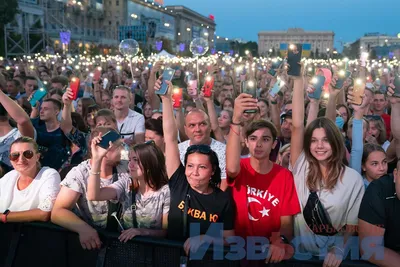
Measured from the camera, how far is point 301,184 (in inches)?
127

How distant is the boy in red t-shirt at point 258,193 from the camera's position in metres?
3.04

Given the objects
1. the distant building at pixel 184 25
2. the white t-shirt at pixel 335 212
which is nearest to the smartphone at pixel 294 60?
the white t-shirt at pixel 335 212

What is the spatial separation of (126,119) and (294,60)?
2.98m

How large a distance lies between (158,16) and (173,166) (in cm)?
10234

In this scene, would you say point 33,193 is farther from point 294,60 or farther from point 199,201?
point 294,60

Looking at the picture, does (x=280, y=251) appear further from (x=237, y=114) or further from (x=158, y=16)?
(x=158, y=16)

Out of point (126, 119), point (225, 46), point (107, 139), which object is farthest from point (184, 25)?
point (107, 139)

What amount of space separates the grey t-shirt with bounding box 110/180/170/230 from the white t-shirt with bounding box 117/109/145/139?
256cm

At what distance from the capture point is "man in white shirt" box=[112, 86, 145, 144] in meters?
5.81

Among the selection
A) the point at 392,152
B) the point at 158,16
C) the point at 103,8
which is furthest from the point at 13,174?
the point at 158,16

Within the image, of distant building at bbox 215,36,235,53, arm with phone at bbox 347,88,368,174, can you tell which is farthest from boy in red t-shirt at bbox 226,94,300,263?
distant building at bbox 215,36,235,53

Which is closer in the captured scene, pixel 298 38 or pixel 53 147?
pixel 53 147

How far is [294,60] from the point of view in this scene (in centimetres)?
347

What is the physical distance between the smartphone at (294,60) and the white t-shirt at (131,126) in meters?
2.78
